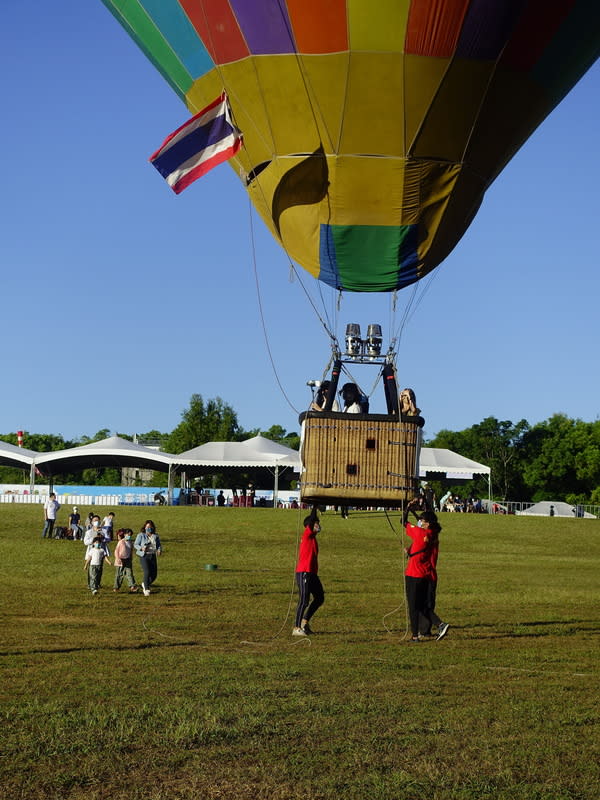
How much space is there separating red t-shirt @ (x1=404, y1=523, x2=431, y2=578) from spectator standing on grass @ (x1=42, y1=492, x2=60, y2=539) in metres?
19.4

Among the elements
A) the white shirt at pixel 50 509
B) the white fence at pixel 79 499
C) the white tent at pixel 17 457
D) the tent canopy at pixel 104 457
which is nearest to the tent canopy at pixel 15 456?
the white tent at pixel 17 457

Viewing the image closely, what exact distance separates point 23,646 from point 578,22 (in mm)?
9283

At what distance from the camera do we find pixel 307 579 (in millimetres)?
13531

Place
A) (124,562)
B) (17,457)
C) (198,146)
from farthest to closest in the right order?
1. (17,457)
2. (124,562)
3. (198,146)

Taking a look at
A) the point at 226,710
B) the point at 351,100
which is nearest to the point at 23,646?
the point at 226,710

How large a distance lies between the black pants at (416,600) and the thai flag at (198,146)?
545 centimetres

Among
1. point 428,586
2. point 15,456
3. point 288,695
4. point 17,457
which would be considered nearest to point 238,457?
point 17,457

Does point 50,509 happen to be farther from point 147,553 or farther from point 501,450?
point 501,450

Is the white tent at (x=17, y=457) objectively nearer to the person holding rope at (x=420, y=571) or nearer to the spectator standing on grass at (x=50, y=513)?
the spectator standing on grass at (x=50, y=513)

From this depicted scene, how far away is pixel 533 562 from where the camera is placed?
97.5ft

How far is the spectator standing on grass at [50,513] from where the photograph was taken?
1212 inches

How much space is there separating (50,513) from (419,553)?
19872mm

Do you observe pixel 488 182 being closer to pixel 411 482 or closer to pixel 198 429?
pixel 411 482

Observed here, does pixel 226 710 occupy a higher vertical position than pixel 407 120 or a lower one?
lower
